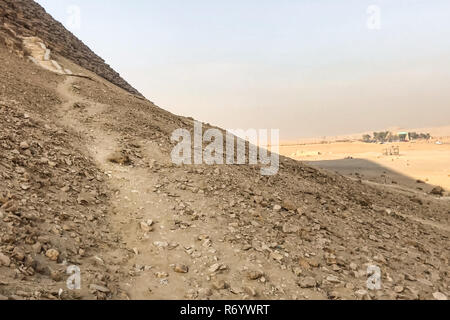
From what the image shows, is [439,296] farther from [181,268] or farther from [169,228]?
[169,228]

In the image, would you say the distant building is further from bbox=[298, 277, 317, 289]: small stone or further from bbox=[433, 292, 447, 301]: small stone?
bbox=[298, 277, 317, 289]: small stone

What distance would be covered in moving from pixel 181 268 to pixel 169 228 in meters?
0.93

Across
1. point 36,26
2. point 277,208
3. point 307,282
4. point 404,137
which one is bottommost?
point 307,282

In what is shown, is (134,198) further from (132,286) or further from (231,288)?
(231,288)

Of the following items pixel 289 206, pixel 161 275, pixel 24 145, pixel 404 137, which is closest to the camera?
pixel 161 275

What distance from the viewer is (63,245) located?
4.33 meters

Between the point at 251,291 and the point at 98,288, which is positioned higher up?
the point at 98,288

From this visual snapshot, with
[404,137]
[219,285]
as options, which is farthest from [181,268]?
[404,137]

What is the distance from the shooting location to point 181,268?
4.26m

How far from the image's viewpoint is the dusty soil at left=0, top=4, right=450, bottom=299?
4.03 meters

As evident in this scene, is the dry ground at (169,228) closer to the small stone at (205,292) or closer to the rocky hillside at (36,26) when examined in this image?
the small stone at (205,292)
